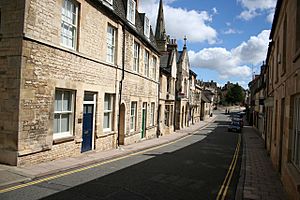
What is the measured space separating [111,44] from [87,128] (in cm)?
528

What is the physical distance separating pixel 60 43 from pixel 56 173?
5098 mm

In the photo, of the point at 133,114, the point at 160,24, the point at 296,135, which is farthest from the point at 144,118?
the point at 160,24

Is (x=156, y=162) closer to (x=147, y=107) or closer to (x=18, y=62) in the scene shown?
(x=18, y=62)

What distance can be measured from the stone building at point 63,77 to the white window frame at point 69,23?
4cm

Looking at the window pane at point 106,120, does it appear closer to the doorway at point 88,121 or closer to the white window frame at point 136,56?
the doorway at point 88,121

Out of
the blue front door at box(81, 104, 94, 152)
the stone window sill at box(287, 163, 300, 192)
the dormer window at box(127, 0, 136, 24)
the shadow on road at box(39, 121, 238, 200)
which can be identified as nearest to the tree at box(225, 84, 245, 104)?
the dormer window at box(127, 0, 136, 24)

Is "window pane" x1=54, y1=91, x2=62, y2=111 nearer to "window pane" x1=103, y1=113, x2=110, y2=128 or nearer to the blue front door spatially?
the blue front door

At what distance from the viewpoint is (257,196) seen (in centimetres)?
770

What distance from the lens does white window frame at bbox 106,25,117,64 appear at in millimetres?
14797

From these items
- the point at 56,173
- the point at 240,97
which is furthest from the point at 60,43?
the point at 240,97

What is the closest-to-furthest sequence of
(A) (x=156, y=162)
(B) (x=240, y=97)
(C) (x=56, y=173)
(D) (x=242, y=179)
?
(C) (x=56, y=173)
(D) (x=242, y=179)
(A) (x=156, y=162)
(B) (x=240, y=97)

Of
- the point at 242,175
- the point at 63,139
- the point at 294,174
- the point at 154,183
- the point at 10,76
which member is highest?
the point at 10,76

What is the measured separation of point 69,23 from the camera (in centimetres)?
1117

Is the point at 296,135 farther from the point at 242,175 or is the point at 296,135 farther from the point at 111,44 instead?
the point at 111,44
